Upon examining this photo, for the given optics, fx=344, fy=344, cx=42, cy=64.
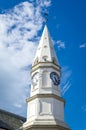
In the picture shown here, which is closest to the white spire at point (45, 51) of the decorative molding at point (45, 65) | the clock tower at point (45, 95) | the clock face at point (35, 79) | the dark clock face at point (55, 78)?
the clock tower at point (45, 95)

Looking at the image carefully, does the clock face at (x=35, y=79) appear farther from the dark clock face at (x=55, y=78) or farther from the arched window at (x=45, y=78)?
the dark clock face at (x=55, y=78)

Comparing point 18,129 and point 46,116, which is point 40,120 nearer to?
point 46,116

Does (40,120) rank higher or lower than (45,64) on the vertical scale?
lower

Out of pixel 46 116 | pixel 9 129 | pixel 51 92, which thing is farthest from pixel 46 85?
pixel 9 129

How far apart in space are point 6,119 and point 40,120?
15.1 m

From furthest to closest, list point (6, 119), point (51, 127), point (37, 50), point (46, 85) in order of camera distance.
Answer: point (6, 119) < point (37, 50) < point (46, 85) < point (51, 127)

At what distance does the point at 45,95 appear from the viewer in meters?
52.8

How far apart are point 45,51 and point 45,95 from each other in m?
8.71

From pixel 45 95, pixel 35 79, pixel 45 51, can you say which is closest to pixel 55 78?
pixel 35 79

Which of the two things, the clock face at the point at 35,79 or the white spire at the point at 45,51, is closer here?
the clock face at the point at 35,79

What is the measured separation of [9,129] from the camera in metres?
60.8

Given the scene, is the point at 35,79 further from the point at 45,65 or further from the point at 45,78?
the point at 45,65

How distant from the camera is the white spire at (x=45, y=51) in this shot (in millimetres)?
57031

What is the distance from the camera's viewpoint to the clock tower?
166 feet
